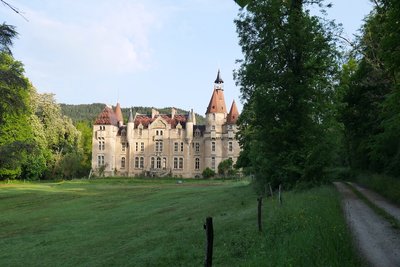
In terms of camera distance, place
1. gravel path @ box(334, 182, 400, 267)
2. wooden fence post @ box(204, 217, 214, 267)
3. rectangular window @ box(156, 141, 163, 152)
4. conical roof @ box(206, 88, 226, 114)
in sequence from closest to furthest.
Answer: wooden fence post @ box(204, 217, 214, 267)
gravel path @ box(334, 182, 400, 267)
conical roof @ box(206, 88, 226, 114)
rectangular window @ box(156, 141, 163, 152)

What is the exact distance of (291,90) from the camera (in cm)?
2220

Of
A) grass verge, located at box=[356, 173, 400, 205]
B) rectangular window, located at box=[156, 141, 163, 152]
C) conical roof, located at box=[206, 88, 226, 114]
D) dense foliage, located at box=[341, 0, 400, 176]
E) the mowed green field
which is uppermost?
conical roof, located at box=[206, 88, 226, 114]

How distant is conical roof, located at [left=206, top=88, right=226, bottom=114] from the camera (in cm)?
7762

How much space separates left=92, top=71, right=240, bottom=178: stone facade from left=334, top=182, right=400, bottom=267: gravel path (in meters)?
62.7

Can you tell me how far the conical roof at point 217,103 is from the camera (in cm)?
7762

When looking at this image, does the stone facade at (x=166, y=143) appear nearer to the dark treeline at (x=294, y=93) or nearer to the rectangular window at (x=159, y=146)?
the rectangular window at (x=159, y=146)

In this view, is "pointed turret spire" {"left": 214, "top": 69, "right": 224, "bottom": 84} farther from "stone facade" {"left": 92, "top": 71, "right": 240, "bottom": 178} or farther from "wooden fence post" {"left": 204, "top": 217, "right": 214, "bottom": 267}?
"wooden fence post" {"left": 204, "top": 217, "right": 214, "bottom": 267}

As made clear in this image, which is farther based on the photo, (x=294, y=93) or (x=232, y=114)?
(x=232, y=114)

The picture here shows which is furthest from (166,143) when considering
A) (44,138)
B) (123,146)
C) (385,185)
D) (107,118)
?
(385,185)

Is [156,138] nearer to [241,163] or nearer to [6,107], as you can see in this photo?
[241,163]

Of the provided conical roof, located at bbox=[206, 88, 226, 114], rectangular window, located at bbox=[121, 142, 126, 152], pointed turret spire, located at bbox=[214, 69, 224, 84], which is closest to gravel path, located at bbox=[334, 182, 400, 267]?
conical roof, located at bbox=[206, 88, 226, 114]

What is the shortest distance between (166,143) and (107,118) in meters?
11.8

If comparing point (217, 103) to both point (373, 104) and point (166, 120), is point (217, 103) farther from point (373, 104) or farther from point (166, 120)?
point (373, 104)

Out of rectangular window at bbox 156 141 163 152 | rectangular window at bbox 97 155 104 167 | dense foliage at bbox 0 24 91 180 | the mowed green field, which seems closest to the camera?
the mowed green field
